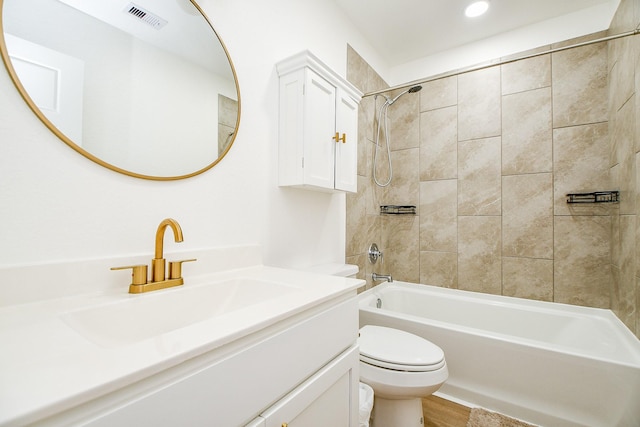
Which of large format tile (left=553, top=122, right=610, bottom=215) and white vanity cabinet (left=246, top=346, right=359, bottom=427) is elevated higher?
large format tile (left=553, top=122, right=610, bottom=215)

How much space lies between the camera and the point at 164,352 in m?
0.42

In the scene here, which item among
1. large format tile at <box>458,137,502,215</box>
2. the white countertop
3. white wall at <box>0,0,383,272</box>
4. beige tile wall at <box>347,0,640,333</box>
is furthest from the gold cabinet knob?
large format tile at <box>458,137,502,215</box>

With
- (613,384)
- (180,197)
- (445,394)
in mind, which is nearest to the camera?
(180,197)

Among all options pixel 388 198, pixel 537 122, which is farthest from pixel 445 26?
pixel 388 198

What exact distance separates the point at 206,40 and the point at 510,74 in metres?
2.20

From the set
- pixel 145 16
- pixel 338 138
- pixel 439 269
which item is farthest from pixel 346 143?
pixel 439 269

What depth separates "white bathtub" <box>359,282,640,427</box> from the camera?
121 cm

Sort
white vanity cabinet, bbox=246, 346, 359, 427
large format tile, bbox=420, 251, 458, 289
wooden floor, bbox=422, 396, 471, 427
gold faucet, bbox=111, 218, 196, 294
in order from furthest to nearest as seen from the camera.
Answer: large format tile, bbox=420, 251, 458, 289, wooden floor, bbox=422, 396, 471, 427, gold faucet, bbox=111, 218, 196, 294, white vanity cabinet, bbox=246, 346, 359, 427

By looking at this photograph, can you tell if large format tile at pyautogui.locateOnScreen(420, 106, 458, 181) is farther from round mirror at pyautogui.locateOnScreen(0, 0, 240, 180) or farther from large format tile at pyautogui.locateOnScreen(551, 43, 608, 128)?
round mirror at pyautogui.locateOnScreen(0, 0, 240, 180)

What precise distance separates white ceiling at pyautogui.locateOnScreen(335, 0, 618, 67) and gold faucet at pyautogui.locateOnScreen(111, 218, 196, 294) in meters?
1.93

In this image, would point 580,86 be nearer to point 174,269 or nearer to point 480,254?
point 480,254

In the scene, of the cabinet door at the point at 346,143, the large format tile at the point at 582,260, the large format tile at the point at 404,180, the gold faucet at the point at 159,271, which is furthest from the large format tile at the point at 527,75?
the gold faucet at the point at 159,271

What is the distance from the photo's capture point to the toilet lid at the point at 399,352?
1194mm

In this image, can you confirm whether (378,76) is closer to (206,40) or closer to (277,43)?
(277,43)
